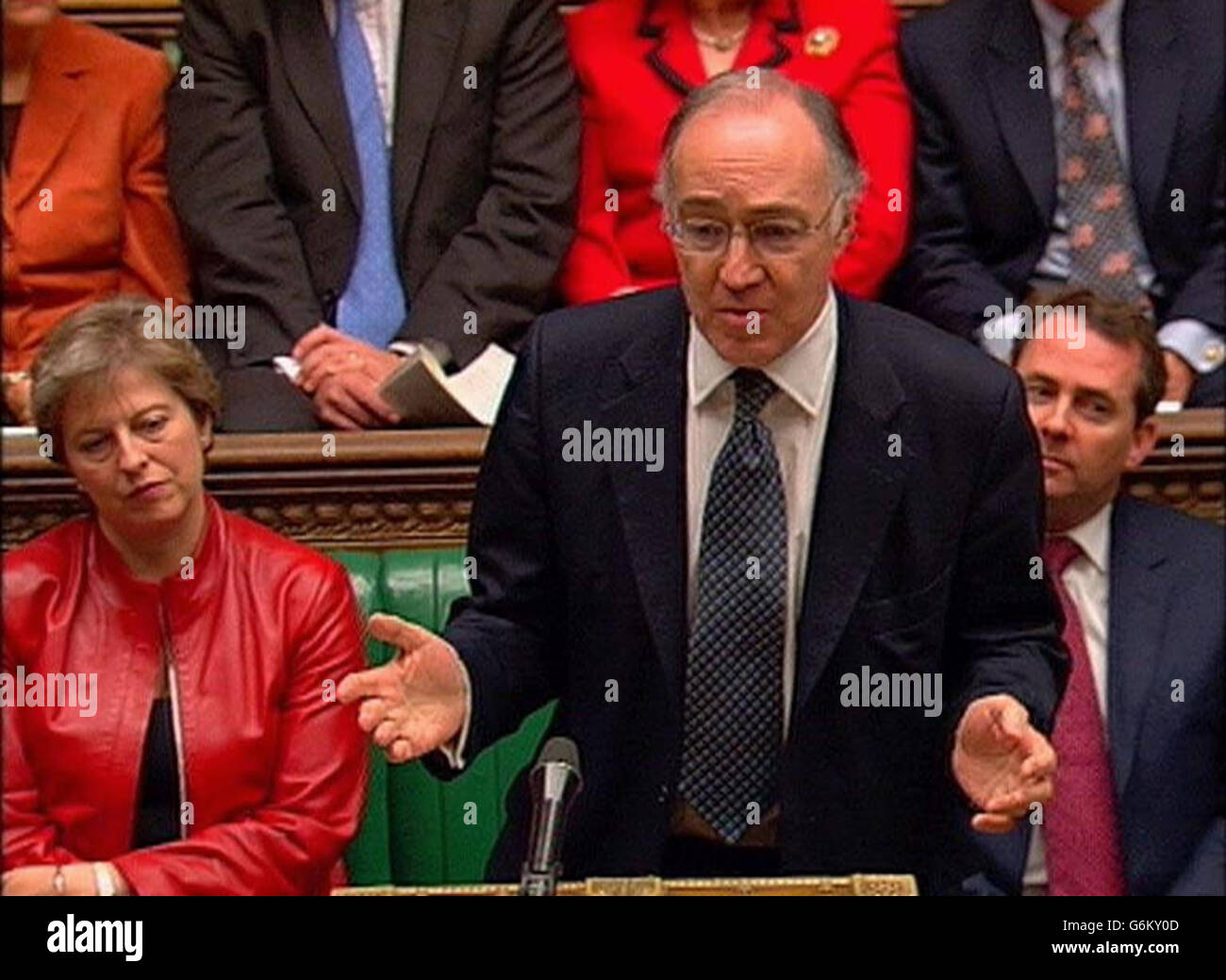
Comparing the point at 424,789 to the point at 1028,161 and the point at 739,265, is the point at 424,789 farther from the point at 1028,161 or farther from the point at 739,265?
the point at 1028,161

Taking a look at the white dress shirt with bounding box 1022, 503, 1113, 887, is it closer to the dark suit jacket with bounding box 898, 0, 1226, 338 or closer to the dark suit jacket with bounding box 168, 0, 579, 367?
the dark suit jacket with bounding box 898, 0, 1226, 338

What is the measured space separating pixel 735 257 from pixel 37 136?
0.74 metres

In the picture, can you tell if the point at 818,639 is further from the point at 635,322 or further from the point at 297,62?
the point at 297,62

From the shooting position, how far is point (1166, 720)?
211 cm

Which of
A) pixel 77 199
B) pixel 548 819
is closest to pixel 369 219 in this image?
pixel 77 199

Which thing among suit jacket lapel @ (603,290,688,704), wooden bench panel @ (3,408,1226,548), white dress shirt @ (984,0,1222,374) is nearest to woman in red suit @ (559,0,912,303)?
white dress shirt @ (984,0,1222,374)

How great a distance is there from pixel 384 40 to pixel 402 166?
0.10m

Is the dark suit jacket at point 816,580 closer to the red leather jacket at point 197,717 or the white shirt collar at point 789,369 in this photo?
the white shirt collar at point 789,369

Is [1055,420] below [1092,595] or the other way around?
the other way around

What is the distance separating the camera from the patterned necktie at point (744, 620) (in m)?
2.00

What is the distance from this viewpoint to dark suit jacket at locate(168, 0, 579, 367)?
2486 mm

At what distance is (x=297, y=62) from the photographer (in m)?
2.50

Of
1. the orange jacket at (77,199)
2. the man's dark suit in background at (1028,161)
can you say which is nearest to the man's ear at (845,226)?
the man's dark suit in background at (1028,161)
